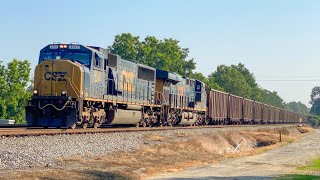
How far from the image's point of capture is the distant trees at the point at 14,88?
53.2 m

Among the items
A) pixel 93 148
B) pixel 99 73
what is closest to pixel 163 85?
pixel 99 73

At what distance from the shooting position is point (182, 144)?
68.7 ft

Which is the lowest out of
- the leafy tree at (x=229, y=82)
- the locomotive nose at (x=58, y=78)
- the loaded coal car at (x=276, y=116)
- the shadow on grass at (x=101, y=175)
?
the shadow on grass at (x=101, y=175)

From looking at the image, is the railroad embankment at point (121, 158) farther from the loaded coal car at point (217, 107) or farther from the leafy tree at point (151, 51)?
the leafy tree at point (151, 51)

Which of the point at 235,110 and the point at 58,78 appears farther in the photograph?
the point at 235,110

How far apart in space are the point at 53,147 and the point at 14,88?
4119cm

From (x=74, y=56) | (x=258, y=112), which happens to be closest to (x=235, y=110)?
(x=258, y=112)

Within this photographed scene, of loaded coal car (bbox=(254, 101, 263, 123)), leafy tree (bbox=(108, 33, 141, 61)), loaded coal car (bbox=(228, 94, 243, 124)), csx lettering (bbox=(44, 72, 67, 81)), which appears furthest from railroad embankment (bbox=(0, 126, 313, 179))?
leafy tree (bbox=(108, 33, 141, 61))

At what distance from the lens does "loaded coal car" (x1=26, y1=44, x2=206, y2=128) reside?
21672 mm

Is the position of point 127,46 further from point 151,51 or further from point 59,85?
point 59,85

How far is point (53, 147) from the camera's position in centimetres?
1523

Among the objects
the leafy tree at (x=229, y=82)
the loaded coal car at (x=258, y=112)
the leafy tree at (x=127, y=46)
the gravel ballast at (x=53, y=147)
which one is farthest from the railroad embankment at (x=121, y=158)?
the leafy tree at (x=229, y=82)

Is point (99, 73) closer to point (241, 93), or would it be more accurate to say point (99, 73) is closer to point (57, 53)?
point (57, 53)

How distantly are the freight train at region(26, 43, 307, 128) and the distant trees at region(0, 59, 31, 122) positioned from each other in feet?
77.6
